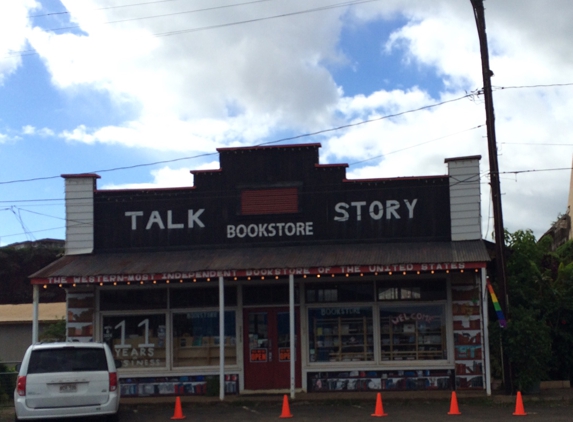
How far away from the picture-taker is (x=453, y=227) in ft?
56.5

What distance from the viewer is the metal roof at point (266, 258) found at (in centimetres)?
1588

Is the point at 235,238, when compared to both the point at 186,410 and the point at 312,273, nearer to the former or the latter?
the point at 312,273

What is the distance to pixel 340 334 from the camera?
57.3 ft

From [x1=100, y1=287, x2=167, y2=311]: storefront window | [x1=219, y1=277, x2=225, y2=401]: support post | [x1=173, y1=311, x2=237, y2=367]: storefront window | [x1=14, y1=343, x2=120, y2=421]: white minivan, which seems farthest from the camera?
[x1=100, y1=287, x2=167, y2=311]: storefront window

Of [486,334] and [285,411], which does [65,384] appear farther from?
[486,334]

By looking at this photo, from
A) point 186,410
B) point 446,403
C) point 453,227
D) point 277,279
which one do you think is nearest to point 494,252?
point 453,227

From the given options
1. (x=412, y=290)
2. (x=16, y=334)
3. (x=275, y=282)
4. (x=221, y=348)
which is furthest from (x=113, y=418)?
(x=16, y=334)

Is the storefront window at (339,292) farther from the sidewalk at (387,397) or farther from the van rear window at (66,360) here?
the van rear window at (66,360)

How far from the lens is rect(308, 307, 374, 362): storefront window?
684 inches

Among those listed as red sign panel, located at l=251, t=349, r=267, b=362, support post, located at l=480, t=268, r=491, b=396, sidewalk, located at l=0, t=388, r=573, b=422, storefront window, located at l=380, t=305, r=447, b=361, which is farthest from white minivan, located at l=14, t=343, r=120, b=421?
support post, located at l=480, t=268, r=491, b=396

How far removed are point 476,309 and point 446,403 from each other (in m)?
2.56

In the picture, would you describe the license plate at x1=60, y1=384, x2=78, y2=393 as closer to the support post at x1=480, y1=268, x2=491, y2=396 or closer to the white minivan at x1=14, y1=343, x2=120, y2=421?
the white minivan at x1=14, y1=343, x2=120, y2=421

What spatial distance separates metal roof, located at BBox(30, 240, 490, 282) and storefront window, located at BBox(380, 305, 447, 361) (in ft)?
5.27

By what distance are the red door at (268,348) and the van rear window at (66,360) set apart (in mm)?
5203
